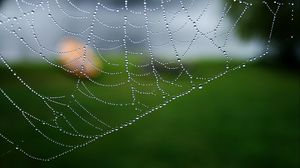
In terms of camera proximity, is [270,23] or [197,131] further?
[270,23]

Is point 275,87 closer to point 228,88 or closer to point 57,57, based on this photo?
point 228,88

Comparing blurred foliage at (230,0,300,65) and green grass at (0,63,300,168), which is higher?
blurred foliage at (230,0,300,65)

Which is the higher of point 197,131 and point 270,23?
point 270,23

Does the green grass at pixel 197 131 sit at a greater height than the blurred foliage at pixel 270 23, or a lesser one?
lesser

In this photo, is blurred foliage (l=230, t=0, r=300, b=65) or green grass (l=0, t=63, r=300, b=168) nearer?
green grass (l=0, t=63, r=300, b=168)

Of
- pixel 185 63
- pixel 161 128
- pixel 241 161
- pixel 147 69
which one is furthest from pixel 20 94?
pixel 185 63
